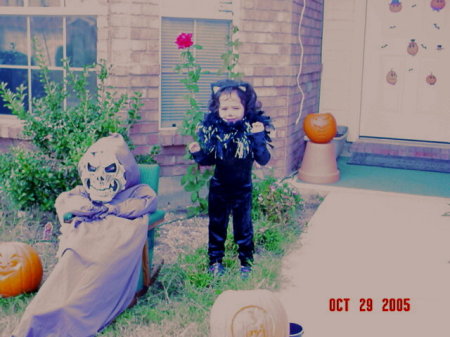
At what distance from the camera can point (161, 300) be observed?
13.1 feet

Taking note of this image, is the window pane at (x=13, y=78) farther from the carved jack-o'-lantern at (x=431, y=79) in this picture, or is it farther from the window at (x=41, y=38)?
the carved jack-o'-lantern at (x=431, y=79)

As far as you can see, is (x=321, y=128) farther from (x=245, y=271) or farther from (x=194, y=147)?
(x=194, y=147)

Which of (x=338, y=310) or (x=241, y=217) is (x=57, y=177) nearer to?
(x=241, y=217)

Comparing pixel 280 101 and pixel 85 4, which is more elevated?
pixel 85 4

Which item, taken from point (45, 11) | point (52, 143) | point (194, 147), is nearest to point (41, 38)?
point (45, 11)

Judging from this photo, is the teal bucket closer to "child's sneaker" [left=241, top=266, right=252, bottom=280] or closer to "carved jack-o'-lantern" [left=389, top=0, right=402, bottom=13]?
"child's sneaker" [left=241, top=266, right=252, bottom=280]

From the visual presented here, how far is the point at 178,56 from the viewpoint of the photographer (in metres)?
6.12

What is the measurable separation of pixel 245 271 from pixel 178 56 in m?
2.57

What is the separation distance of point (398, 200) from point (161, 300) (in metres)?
3.27

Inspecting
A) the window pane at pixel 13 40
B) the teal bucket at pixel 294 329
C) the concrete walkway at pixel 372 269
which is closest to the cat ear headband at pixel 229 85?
the concrete walkway at pixel 372 269

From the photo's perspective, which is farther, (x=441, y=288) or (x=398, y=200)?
(x=398, y=200)

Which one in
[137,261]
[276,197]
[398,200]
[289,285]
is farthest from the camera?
[398,200]

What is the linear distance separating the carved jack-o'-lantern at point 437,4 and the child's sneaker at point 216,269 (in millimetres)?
5061

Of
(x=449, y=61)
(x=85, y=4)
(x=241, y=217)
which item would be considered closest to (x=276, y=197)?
(x=241, y=217)
